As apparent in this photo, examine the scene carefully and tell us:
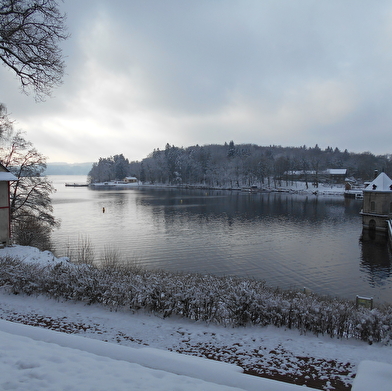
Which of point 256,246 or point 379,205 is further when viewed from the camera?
point 379,205

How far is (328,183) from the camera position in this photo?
130m

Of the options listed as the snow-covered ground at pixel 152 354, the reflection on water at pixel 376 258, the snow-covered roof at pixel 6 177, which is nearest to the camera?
the snow-covered ground at pixel 152 354

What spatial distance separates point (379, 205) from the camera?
4388 centimetres

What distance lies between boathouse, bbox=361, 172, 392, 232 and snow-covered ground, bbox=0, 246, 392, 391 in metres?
40.9

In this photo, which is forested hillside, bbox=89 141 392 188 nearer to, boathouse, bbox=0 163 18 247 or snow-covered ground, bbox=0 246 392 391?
boathouse, bbox=0 163 18 247

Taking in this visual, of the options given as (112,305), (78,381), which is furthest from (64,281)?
(78,381)

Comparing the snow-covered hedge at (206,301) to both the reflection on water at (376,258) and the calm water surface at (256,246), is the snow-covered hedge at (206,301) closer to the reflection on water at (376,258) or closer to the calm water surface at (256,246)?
the calm water surface at (256,246)

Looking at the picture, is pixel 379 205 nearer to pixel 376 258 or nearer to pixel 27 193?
pixel 376 258

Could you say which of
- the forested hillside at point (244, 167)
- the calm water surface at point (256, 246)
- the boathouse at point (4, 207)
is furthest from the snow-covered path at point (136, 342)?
the forested hillside at point (244, 167)

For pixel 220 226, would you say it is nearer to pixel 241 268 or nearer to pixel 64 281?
pixel 241 268

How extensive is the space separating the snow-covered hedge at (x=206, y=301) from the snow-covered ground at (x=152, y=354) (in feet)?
1.01

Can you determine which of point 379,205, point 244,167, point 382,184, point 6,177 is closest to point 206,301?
point 6,177

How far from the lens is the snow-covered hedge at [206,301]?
8664 mm

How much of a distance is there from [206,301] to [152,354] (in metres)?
3.91
